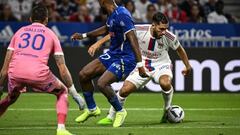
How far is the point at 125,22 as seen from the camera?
1268cm

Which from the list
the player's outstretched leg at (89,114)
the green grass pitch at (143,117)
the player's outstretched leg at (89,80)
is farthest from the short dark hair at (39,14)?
the player's outstretched leg at (89,114)

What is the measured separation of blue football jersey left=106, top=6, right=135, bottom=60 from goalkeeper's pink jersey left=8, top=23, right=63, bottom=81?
2023mm

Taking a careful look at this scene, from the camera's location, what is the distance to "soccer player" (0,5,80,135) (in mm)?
10898

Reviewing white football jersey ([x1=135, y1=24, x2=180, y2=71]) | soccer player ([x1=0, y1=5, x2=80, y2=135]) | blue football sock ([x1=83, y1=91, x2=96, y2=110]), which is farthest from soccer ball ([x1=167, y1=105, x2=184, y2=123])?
soccer player ([x1=0, y1=5, x2=80, y2=135])

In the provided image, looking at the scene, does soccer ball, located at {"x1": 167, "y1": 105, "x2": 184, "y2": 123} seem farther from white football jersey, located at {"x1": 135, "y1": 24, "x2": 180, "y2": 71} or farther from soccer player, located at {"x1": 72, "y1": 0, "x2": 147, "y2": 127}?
soccer player, located at {"x1": 72, "y1": 0, "x2": 147, "y2": 127}

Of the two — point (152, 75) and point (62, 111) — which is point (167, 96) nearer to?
point (152, 75)

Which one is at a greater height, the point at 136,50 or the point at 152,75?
the point at 136,50

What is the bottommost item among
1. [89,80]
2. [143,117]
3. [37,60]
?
[143,117]

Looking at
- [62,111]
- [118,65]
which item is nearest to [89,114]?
[118,65]

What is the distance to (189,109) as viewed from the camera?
55.2 feet

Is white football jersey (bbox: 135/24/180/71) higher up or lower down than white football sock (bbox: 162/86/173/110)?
higher up

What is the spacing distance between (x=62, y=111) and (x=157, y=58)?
394 centimetres

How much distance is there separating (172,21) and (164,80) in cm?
1070

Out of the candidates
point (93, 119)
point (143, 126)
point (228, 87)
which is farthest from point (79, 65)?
point (143, 126)
